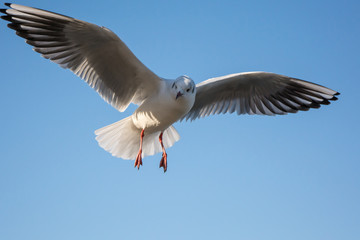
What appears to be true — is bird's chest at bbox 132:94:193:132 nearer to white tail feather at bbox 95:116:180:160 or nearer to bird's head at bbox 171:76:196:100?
bird's head at bbox 171:76:196:100

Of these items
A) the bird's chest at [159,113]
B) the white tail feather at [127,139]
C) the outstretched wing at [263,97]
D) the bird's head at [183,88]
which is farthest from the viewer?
the outstretched wing at [263,97]

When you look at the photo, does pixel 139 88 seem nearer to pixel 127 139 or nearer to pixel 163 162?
pixel 127 139

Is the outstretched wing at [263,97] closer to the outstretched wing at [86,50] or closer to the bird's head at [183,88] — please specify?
the outstretched wing at [86,50]

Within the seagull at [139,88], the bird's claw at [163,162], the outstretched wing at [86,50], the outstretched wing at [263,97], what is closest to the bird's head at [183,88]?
the seagull at [139,88]

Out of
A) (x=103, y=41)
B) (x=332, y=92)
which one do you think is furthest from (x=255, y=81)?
(x=103, y=41)

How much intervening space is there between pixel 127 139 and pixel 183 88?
129 cm

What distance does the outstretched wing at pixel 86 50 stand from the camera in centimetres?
450

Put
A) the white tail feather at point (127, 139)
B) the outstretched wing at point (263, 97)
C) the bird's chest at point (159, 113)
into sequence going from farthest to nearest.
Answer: the outstretched wing at point (263, 97) → the white tail feather at point (127, 139) → the bird's chest at point (159, 113)

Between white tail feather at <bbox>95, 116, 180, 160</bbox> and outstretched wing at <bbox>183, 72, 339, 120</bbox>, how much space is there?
382 millimetres

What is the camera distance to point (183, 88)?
4.29 m

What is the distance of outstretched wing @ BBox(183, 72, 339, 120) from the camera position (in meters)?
5.49

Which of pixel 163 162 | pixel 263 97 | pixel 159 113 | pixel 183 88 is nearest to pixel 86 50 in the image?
pixel 159 113

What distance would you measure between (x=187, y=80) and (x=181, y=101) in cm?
22

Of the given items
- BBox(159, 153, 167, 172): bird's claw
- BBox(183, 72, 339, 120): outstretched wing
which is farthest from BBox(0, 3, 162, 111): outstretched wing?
BBox(183, 72, 339, 120): outstretched wing
